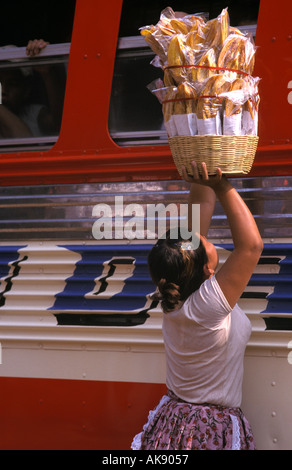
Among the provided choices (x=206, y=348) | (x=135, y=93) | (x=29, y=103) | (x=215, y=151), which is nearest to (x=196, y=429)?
(x=206, y=348)

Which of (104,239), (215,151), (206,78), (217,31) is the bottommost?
(104,239)

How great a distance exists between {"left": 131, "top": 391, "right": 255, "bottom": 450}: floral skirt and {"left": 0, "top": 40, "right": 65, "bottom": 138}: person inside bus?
156cm

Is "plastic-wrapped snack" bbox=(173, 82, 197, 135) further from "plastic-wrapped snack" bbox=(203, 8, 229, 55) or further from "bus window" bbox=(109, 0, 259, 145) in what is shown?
"bus window" bbox=(109, 0, 259, 145)

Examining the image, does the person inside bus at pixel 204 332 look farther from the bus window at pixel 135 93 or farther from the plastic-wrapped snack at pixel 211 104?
the bus window at pixel 135 93

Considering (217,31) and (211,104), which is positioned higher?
(217,31)

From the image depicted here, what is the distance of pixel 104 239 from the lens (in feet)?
9.88

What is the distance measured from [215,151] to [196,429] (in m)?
1.01

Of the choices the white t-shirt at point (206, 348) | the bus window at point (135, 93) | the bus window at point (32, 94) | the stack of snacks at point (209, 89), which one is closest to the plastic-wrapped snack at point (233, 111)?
the stack of snacks at point (209, 89)

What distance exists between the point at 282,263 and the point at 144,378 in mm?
852

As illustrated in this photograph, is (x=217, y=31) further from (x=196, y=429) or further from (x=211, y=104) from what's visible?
(x=196, y=429)

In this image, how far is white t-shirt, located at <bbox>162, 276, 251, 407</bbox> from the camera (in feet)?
7.27

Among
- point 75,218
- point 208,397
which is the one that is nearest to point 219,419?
point 208,397

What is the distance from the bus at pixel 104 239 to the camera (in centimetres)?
277

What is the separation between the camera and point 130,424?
2.96 m
